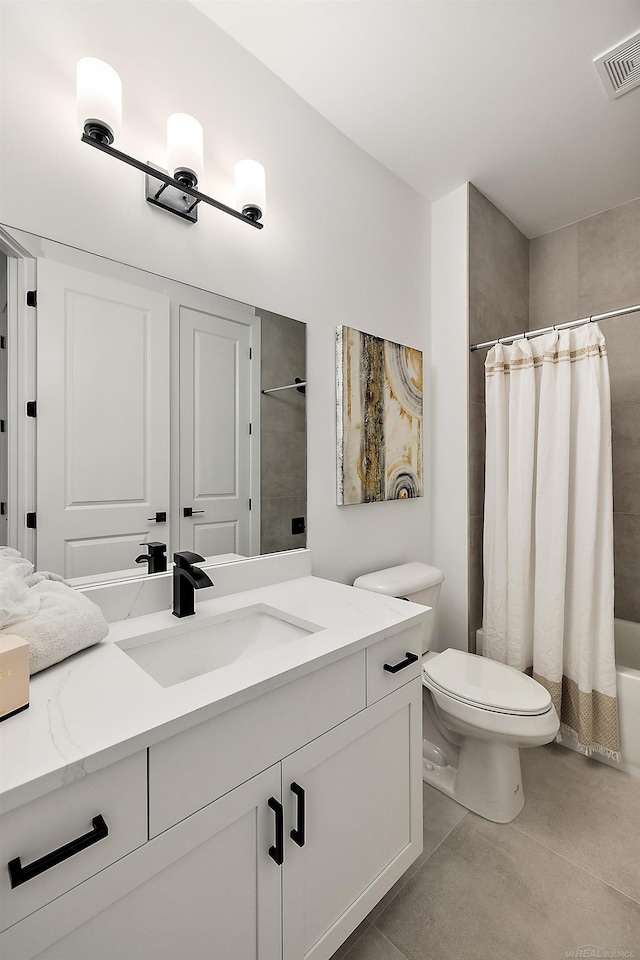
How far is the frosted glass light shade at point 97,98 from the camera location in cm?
103

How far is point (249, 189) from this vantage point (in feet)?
4.43

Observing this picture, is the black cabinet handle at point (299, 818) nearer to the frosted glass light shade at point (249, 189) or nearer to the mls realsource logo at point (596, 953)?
the mls realsource logo at point (596, 953)

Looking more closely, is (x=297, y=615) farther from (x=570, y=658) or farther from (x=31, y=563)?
(x=570, y=658)

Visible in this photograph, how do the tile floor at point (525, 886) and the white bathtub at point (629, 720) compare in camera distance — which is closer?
the tile floor at point (525, 886)

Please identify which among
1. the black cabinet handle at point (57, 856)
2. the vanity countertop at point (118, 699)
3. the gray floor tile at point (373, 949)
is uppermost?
the vanity countertop at point (118, 699)

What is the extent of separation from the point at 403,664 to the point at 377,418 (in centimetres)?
104

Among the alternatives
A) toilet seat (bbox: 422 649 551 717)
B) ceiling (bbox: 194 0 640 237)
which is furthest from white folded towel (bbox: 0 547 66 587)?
ceiling (bbox: 194 0 640 237)

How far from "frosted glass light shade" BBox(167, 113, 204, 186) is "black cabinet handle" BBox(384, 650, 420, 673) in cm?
133

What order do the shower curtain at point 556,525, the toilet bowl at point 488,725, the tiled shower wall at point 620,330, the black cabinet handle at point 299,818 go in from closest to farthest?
1. the black cabinet handle at point 299,818
2. the toilet bowl at point 488,725
3. the shower curtain at point 556,525
4. the tiled shower wall at point 620,330

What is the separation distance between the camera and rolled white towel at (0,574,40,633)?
77 cm

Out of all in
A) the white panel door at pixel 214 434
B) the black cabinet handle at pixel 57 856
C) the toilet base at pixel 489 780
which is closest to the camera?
the black cabinet handle at pixel 57 856

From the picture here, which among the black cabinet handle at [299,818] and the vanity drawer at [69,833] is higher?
the vanity drawer at [69,833]

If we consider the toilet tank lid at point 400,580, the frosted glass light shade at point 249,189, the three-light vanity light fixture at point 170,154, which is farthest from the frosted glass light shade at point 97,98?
the toilet tank lid at point 400,580

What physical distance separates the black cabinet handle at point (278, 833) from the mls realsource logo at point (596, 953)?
→ 0.85m
